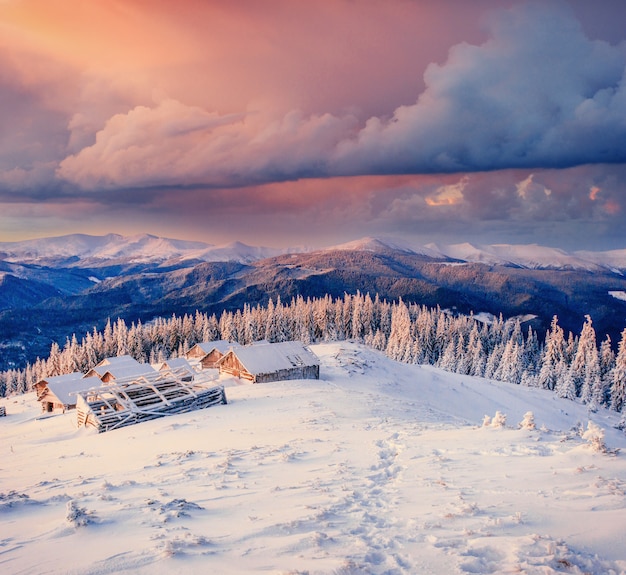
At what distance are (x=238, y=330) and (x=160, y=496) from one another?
Result: 89096 mm

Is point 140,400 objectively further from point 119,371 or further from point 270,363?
point 119,371

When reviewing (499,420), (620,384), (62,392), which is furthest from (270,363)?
(620,384)

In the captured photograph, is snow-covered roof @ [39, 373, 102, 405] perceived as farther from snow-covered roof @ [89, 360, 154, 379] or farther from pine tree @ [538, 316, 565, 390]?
pine tree @ [538, 316, 565, 390]

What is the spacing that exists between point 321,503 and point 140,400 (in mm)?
23400

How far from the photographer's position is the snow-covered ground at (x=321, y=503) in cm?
649

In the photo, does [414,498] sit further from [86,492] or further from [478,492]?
[86,492]

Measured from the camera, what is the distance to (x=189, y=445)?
683 inches

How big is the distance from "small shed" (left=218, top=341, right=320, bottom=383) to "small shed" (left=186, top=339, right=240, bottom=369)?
42.5 feet

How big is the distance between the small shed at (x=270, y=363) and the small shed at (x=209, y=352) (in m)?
13.0

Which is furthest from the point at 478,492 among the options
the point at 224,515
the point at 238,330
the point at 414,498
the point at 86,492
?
the point at 238,330

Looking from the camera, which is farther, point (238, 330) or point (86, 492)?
point (238, 330)

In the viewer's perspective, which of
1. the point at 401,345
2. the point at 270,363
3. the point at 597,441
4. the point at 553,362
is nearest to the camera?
the point at 597,441

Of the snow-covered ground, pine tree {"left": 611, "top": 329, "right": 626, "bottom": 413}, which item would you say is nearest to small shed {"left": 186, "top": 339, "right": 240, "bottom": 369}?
the snow-covered ground

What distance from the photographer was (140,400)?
28.8 m
